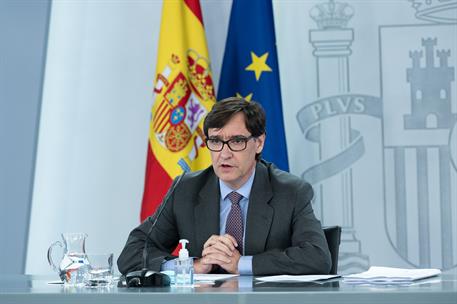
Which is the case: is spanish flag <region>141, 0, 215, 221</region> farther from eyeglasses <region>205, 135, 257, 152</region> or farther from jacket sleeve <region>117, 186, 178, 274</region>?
eyeglasses <region>205, 135, 257, 152</region>

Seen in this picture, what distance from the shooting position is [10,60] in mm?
4996

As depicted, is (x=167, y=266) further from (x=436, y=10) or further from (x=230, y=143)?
(x=436, y=10)

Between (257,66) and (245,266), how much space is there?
1989mm

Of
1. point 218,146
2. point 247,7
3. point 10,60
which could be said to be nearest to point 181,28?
point 247,7

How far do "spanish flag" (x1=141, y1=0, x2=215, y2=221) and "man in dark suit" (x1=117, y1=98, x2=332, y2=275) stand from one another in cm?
123

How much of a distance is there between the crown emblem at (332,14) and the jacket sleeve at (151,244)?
218 cm

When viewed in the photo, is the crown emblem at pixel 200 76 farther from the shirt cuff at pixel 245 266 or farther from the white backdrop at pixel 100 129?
the shirt cuff at pixel 245 266

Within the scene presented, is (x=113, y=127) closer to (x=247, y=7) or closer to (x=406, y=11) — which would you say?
(x=247, y=7)

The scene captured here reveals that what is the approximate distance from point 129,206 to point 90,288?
2.92m

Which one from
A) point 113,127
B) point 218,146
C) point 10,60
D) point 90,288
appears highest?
point 10,60

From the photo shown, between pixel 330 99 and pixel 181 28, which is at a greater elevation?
pixel 181 28

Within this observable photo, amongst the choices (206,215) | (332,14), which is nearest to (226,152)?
(206,215)

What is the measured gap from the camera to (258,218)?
124 inches

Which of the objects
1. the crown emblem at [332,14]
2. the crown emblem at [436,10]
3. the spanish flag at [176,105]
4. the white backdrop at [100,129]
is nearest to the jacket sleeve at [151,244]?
the spanish flag at [176,105]
